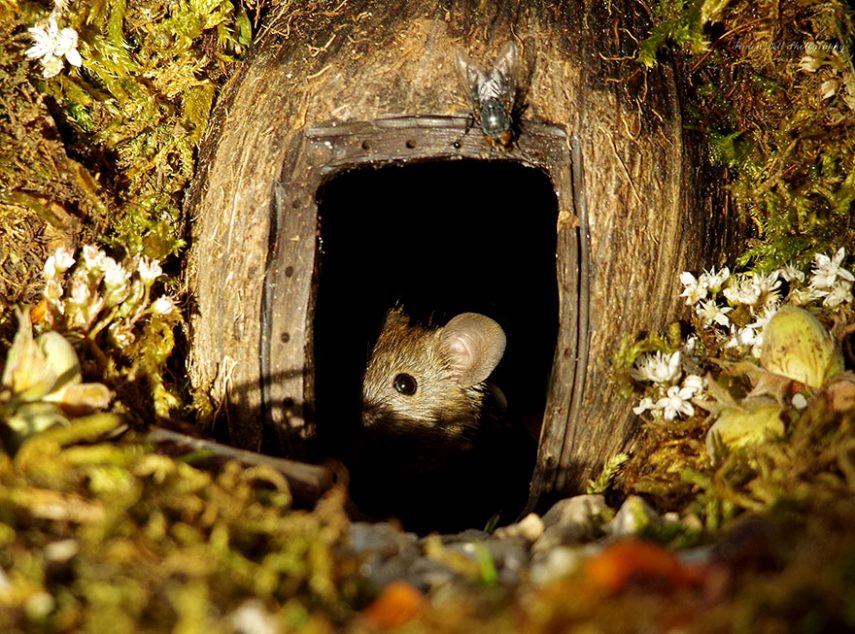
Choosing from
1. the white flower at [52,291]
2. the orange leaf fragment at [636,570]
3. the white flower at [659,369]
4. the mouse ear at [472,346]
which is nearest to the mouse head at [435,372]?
the mouse ear at [472,346]

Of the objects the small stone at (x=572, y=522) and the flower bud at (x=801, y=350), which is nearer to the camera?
the small stone at (x=572, y=522)

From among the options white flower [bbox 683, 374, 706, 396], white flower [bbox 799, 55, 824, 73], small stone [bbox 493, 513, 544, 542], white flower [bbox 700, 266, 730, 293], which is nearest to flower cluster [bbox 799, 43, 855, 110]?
white flower [bbox 799, 55, 824, 73]

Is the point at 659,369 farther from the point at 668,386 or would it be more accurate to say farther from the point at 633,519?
the point at 633,519

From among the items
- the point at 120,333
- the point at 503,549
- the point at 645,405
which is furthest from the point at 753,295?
the point at 120,333

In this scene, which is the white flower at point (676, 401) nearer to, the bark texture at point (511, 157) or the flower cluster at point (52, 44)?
the bark texture at point (511, 157)

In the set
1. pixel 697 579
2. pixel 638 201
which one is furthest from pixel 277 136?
pixel 697 579

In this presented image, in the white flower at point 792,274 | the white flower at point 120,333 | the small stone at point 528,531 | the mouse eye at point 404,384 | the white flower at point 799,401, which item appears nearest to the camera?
the small stone at point 528,531

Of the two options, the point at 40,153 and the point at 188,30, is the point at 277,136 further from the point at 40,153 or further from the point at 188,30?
the point at 40,153
